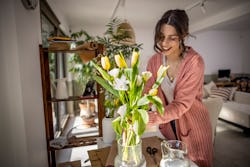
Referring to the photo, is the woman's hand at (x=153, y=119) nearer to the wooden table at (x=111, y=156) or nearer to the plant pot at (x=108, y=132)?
the wooden table at (x=111, y=156)

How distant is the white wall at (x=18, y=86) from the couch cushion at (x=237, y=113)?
340 cm

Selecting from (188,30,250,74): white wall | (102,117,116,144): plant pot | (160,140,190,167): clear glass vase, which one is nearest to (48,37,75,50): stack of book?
(102,117,116,144): plant pot

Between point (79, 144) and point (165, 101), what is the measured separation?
111cm

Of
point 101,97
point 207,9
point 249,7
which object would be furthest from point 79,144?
point 249,7

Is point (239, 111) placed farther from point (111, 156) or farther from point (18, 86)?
point (18, 86)

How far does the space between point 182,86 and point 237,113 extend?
119 inches

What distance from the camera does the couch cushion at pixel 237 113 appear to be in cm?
303

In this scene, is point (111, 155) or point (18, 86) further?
point (18, 86)

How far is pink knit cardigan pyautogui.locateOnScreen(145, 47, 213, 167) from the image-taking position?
89 centimetres

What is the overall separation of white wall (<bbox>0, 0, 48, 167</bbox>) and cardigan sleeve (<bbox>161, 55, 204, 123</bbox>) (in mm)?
1064

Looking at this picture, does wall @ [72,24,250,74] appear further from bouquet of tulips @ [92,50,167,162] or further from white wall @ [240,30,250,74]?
bouquet of tulips @ [92,50,167,162]

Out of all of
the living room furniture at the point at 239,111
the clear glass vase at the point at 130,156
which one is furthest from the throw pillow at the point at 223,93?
the clear glass vase at the point at 130,156

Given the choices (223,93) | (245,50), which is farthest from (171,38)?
(245,50)

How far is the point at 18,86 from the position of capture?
3.89ft
